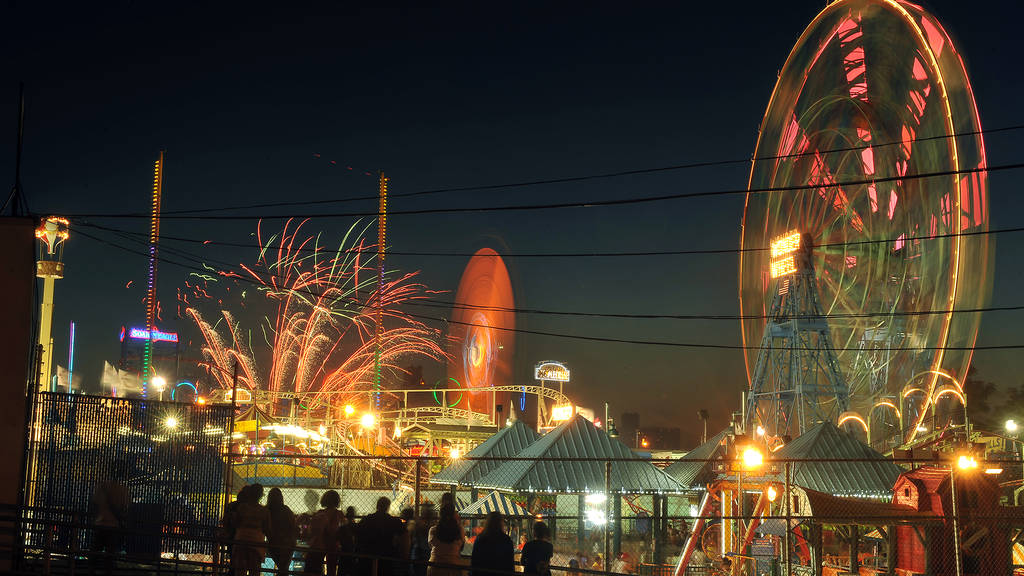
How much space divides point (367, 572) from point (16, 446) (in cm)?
661

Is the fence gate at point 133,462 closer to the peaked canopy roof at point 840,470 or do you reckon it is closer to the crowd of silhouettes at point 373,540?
the crowd of silhouettes at point 373,540

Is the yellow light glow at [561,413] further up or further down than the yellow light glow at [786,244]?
further down

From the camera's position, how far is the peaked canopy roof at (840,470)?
23.1m

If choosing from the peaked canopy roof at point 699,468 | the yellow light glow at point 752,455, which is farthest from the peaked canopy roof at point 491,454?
the yellow light glow at point 752,455

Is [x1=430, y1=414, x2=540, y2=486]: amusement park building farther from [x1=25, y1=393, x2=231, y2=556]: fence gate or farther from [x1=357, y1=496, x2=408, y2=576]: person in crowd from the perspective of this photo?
[x1=357, y1=496, x2=408, y2=576]: person in crowd

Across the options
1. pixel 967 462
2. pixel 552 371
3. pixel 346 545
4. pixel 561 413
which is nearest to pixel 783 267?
pixel 561 413

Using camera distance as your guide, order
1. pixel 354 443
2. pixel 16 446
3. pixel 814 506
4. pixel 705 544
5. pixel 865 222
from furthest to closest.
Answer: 1. pixel 354 443
2. pixel 865 222
3. pixel 705 544
4. pixel 814 506
5. pixel 16 446

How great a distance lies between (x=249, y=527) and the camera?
1166 cm

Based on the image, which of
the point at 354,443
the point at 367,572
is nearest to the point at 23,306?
the point at 367,572

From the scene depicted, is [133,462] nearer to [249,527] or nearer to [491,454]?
[249,527]

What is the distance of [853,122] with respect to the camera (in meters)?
35.3

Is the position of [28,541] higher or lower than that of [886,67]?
lower

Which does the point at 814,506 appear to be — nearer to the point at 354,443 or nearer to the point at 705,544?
the point at 705,544

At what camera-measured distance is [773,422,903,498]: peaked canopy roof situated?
23141 mm
